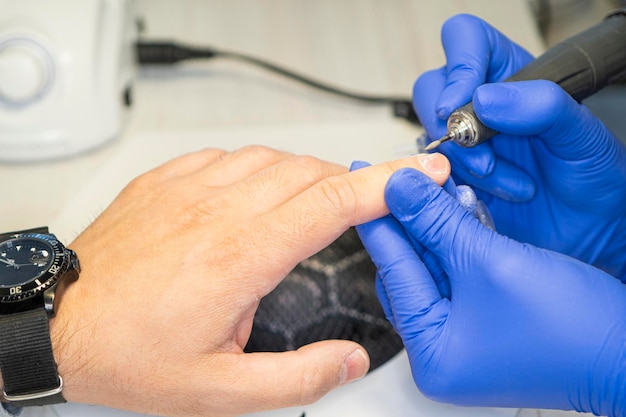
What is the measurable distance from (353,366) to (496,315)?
165mm

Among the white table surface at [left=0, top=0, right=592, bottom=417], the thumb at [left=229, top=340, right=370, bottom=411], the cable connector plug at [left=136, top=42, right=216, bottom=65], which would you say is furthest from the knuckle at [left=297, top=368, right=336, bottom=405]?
the cable connector plug at [left=136, top=42, right=216, bottom=65]

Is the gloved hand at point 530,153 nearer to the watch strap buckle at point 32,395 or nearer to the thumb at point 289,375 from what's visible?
the thumb at point 289,375

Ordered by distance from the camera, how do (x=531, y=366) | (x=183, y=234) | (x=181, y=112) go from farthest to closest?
(x=181, y=112), (x=183, y=234), (x=531, y=366)

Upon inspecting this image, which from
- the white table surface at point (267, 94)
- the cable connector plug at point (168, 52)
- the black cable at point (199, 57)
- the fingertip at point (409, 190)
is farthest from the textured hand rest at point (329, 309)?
the cable connector plug at point (168, 52)

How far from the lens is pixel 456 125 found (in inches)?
28.1

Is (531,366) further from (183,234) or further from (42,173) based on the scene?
(42,173)

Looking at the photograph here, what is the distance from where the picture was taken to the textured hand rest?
0.81 meters

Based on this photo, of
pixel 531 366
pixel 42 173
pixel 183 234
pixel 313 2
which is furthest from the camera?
pixel 313 2

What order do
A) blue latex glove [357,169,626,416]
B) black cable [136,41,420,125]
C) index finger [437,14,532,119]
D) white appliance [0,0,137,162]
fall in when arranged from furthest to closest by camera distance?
1. black cable [136,41,420,125]
2. white appliance [0,0,137,162]
3. index finger [437,14,532,119]
4. blue latex glove [357,169,626,416]

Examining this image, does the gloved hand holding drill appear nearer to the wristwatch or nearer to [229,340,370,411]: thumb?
[229,340,370,411]: thumb

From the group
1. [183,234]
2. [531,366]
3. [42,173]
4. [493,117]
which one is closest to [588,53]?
[493,117]

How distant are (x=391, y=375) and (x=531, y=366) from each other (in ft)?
0.64

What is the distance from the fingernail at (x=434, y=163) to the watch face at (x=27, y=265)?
0.42 metres

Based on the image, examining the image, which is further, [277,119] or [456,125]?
[277,119]
